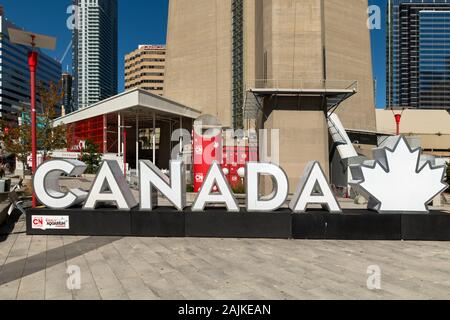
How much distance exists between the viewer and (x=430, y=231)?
10.9 m

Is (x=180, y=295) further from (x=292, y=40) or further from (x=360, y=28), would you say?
(x=360, y=28)

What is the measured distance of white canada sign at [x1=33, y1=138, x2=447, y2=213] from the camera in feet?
35.1

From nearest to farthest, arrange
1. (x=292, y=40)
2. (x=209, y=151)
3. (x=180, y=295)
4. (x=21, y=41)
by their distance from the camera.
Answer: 1. (x=180, y=295)
2. (x=21, y=41)
3. (x=209, y=151)
4. (x=292, y=40)

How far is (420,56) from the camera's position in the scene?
166375 millimetres

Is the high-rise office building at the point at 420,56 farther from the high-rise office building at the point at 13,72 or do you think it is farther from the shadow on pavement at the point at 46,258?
the shadow on pavement at the point at 46,258

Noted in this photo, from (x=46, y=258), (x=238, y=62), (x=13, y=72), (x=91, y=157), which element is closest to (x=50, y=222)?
(x=46, y=258)

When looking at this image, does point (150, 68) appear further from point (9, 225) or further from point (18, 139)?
point (9, 225)

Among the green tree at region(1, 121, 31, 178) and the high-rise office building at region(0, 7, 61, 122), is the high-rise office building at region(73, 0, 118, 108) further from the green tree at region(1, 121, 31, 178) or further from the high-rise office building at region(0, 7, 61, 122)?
the green tree at region(1, 121, 31, 178)

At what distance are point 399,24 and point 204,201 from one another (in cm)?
19192

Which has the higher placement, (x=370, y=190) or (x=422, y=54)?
(x=422, y=54)

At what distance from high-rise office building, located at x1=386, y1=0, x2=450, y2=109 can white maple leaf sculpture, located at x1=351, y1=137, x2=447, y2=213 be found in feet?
561

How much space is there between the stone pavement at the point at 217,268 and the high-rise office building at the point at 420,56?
174 meters

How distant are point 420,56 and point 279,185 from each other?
189 meters
